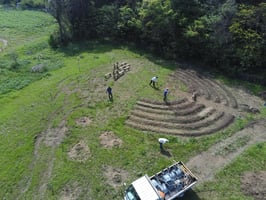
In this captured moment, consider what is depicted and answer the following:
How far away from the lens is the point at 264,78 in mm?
30469

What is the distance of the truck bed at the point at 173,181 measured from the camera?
1730 centimetres

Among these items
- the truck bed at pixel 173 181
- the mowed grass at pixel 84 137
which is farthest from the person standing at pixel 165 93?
the truck bed at pixel 173 181

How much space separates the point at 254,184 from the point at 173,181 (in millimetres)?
6351

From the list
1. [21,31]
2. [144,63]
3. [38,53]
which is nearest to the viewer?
[144,63]

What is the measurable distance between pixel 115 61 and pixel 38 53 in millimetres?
13985

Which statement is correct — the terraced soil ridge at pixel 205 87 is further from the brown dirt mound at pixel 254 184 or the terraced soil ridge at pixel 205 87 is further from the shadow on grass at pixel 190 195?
the shadow on grass at pixel 190 195

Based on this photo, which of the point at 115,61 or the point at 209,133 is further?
the point at 115,61

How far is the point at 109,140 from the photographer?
2323 cm

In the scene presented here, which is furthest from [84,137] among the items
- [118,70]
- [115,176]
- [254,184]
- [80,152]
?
[254,184]

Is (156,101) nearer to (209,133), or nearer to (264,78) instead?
(209,133)

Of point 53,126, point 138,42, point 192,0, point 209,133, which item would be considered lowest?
point 53,126

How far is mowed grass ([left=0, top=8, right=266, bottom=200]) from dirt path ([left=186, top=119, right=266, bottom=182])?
568 millimetres

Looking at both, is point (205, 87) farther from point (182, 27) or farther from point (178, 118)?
point (182, 27)

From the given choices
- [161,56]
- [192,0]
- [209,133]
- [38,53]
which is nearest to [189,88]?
[209,133]
